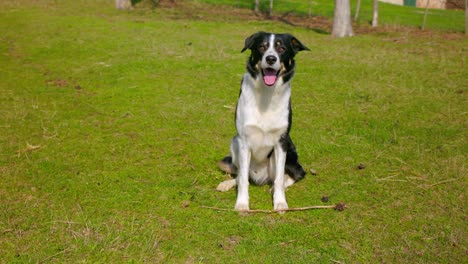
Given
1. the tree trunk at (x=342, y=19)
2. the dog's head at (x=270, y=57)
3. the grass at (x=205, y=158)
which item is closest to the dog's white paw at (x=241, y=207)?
the grass at (x=205, y=158)

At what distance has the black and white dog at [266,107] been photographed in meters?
4.31

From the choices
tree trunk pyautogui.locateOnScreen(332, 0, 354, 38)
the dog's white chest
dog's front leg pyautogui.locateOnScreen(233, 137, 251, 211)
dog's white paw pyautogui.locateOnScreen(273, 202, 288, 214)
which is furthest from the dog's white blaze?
tree trunk pyautogui.locateOnScreen(332, 0, 354, 38)

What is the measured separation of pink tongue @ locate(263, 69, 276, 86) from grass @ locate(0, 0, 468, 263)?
1344mm

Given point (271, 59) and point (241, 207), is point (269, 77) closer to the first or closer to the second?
point (271, 59)

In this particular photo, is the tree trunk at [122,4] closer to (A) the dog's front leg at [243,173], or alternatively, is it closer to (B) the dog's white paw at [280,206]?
(A) the dog's front leg at [243,173]

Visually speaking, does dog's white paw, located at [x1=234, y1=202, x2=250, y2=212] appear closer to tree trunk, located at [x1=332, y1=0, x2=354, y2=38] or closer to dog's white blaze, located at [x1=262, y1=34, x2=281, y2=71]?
dog's white blaze, located at [x1=262, y1=34, x2=281, y2=71]

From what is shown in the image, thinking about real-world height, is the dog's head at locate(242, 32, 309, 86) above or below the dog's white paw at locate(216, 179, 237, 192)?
above

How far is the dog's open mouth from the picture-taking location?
4.27 meters

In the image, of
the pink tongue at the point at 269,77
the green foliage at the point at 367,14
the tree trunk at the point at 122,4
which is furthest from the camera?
the tree trunk at the point at 122,4

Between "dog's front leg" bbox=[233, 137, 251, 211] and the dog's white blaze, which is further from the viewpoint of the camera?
"dog's front leg" bbox=[233, 137, 251, 211]

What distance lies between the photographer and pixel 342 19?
15969 millimetres

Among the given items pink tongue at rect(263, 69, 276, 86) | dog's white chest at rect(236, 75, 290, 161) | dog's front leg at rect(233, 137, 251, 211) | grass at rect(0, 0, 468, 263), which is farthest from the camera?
dog's front leg at rect(233, 137, 251, 211)

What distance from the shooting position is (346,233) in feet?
13.3

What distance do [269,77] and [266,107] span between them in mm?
326
